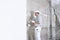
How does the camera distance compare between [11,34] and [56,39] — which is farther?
[11,34]

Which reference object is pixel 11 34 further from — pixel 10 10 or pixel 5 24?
pixel 10 10

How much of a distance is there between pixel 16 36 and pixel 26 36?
123mm

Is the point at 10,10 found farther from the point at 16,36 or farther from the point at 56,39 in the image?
the point at 56,39

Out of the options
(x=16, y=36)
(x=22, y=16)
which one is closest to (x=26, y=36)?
(x=16, y=36)

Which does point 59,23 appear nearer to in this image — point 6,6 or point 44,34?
point 44,34

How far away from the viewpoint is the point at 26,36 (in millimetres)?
1151

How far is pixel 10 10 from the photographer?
122 centimetres

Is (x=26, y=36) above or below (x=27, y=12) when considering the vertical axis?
below

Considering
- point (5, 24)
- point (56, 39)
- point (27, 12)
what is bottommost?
point (56, 39)

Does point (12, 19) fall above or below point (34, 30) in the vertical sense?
above

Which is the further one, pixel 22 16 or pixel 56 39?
pixel 22 16

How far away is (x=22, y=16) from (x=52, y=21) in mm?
332

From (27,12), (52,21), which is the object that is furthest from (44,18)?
(27,12)

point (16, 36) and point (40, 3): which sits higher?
point (40, 3)
